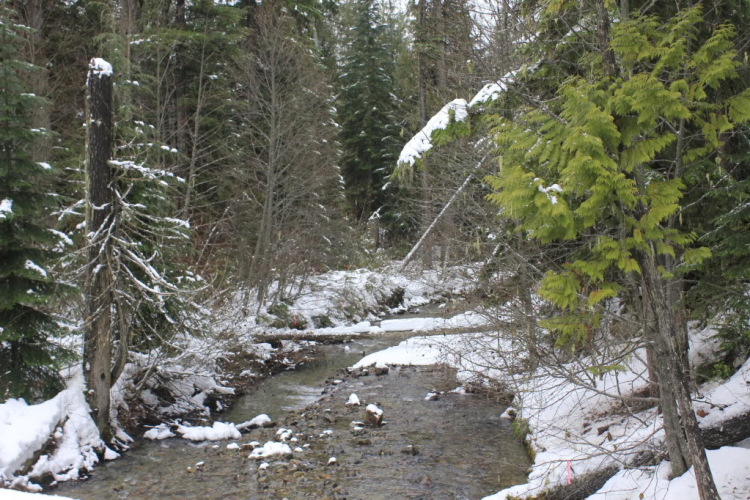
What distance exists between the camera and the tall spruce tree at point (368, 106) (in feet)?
107

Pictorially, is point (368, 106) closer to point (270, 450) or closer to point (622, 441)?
point (270, 450)

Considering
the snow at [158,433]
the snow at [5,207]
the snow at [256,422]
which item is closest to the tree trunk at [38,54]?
the snow at [5,207]

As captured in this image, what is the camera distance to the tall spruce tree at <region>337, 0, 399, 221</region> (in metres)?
32.6

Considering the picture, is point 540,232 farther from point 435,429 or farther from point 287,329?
point 287,329

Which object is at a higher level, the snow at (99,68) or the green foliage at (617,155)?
the snow at (99,68)

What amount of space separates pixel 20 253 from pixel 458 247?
25.0 feet

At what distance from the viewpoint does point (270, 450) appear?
8328 millimetres

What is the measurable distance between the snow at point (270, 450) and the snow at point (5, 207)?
4.93 meters

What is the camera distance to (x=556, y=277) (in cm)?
469

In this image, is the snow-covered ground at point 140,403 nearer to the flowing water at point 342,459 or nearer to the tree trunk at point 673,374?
the flowing water at point 342,459

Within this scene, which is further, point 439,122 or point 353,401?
point 353,401

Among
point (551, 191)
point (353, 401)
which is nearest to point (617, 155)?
point (551, 191)

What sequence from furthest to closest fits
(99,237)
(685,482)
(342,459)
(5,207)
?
(99,237) → (342,459) → (5,207) → (685,482)

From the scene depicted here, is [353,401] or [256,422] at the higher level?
[256,422]
